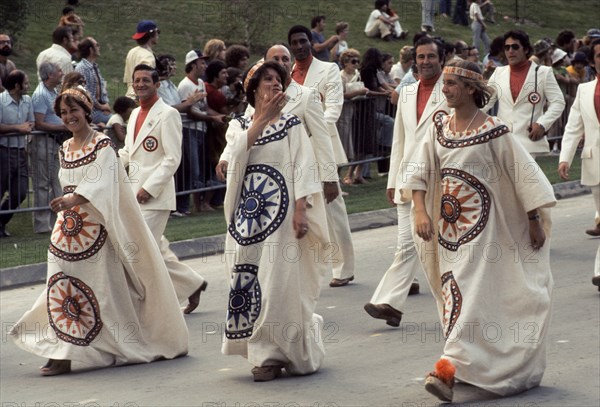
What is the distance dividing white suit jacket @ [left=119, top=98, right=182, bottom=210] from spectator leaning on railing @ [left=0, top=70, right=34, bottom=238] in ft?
12.2

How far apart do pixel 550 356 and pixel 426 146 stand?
1.79 m

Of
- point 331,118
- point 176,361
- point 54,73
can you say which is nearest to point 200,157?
point 54,73

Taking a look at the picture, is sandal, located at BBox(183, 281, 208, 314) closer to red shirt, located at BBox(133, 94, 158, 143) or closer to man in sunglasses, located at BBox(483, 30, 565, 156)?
red shirt, located at BBox(133, 94, 158, 143)

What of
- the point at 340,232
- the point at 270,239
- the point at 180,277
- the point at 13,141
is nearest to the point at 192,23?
the point at 13,141

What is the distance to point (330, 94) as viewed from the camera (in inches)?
462

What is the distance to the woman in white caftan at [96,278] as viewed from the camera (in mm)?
8742

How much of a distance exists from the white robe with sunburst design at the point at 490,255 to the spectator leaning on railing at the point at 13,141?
6.86 m

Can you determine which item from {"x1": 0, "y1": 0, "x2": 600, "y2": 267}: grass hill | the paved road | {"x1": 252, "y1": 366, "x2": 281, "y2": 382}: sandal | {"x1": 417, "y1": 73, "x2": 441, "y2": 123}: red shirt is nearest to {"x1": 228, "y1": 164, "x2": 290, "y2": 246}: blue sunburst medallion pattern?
{"x1": 252, "y1": 366, "x2": 281, "y2": 382}: sandal

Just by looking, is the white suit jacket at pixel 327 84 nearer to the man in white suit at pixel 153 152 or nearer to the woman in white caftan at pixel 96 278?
the man in white suit at pixel 153 152

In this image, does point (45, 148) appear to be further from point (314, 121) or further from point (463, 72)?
point (463, 72)

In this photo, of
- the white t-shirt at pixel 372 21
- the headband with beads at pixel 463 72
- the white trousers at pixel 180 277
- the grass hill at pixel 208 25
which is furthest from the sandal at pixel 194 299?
the white t-shirt at pixel 372 21

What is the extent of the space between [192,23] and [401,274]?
19.3 meters

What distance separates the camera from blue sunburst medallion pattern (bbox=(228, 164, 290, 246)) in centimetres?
829

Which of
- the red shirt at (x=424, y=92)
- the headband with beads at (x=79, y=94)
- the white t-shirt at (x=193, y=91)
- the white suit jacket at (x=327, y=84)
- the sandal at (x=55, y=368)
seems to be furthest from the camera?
the white t-shirt at (x=193, y=91)
